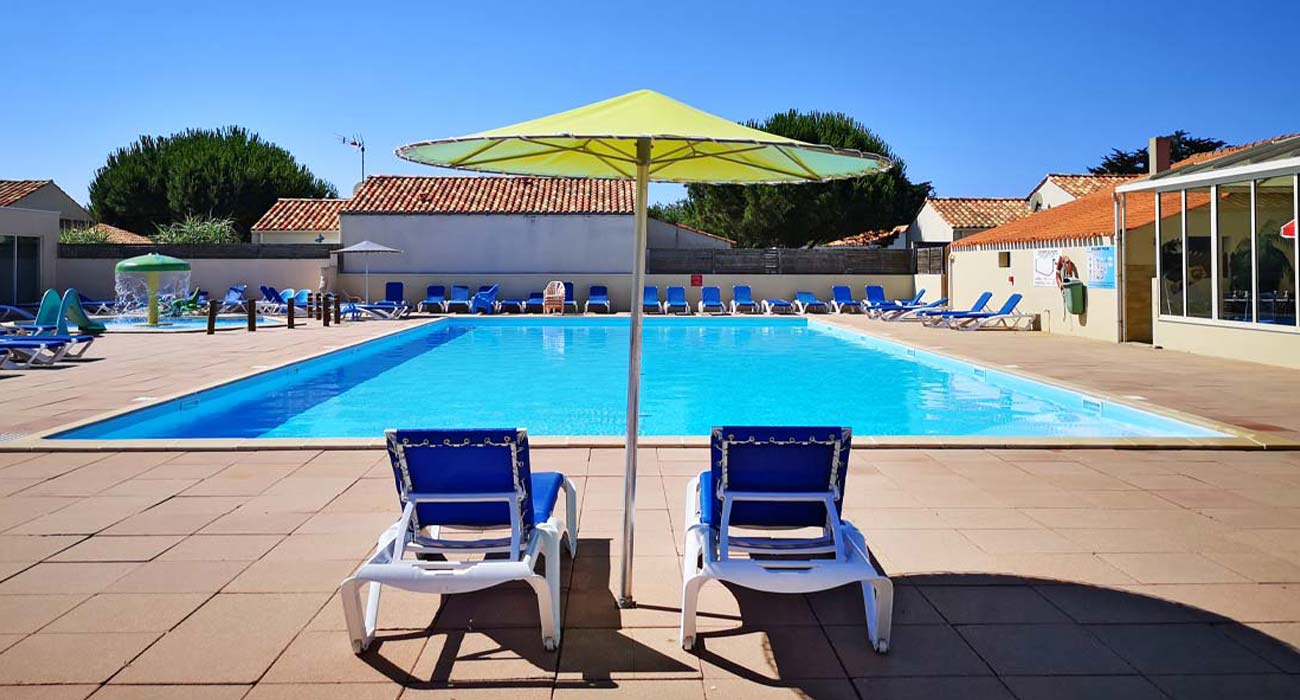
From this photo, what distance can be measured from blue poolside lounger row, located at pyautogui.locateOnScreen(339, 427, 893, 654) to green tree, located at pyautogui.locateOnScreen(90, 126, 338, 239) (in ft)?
135

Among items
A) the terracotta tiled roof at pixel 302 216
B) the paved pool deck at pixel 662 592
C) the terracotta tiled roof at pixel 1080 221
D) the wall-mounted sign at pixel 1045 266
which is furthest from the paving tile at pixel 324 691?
the terracotta tiled roof at pixel 302 216

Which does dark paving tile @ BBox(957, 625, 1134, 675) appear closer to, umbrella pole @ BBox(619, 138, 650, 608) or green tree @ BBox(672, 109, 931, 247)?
umbrella pole @ BBox(619, 138, 650, 608)

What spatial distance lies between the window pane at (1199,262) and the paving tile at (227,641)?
1303cm

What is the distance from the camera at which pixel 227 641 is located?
311 cm

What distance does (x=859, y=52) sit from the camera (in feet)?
64.7

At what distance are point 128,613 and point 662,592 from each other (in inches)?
73.4

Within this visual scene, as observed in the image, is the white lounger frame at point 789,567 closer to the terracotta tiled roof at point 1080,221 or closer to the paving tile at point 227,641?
the paving tile at point 227,641

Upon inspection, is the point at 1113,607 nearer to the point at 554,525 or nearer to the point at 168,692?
the point at 554,525

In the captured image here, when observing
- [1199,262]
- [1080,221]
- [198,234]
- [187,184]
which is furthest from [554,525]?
[187,184]

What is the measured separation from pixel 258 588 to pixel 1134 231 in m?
14.4

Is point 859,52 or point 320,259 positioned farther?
point 320,259

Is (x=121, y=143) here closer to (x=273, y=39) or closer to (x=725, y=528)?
(x=273, y=39)

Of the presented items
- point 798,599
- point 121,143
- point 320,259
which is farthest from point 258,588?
point 121,143

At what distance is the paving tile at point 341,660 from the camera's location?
2852 mm
